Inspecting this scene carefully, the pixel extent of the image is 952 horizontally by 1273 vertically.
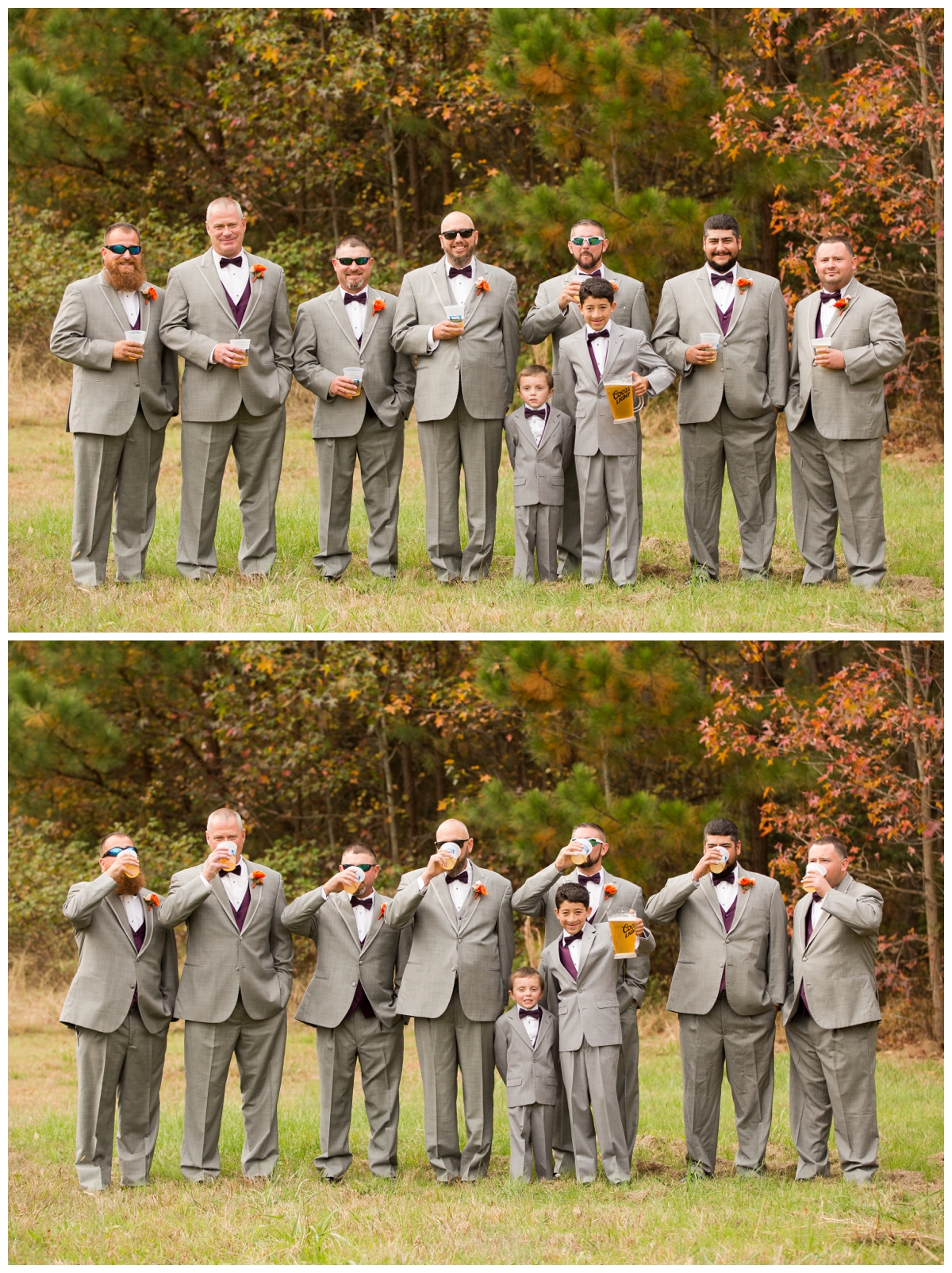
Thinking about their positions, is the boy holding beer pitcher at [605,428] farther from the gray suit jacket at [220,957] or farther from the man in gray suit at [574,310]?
the gray suit jacket at [220,957]

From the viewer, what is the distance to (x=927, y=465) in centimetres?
1636

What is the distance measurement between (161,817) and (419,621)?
10.2 metres

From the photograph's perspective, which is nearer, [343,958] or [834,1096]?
[834,1096]

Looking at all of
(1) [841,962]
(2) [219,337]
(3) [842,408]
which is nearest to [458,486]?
(2) [219,337]

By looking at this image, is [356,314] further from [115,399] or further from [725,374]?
[725,374]

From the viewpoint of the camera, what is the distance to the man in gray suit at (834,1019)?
8766 mm

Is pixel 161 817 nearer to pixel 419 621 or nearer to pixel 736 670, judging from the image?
pixel 736 670

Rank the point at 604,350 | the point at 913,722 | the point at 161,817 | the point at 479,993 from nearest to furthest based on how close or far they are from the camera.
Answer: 1. the point at 479,993
2. the point at 604,350
3. the point at 913,722
4. the point at 161,817

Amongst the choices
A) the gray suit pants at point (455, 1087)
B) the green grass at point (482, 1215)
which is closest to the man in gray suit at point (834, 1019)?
the green grass at point (482, 1215)

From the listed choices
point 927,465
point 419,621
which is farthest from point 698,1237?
point 927,465

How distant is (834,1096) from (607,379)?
14.5 ft

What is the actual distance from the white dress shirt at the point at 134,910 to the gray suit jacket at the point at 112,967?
0.10 ft

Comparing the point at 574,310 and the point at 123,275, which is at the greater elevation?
the point at 123,275

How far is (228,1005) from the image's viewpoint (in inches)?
356
